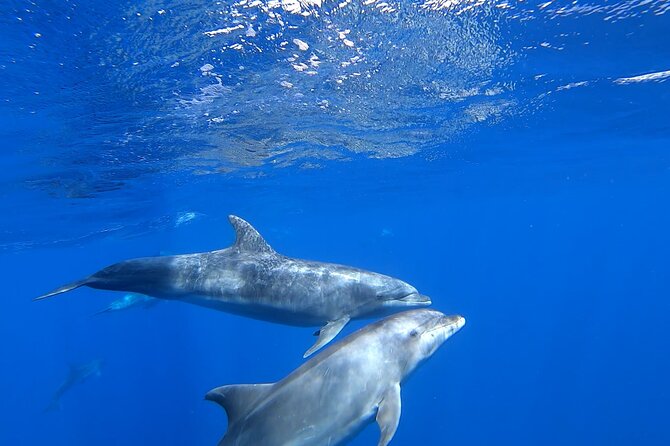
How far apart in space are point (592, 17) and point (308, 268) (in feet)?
28.5

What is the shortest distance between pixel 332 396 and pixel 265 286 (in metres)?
3.43

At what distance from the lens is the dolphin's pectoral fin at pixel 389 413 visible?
237 inches

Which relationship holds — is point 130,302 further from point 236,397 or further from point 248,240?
point 236,397

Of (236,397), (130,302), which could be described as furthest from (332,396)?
(130,302)

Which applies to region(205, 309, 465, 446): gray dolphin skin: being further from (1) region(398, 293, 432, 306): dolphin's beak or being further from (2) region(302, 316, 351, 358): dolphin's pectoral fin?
(1) region(398, 293, 432, 306): dolphin's beak

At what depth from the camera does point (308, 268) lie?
31.7ft

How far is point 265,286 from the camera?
30.2 ft

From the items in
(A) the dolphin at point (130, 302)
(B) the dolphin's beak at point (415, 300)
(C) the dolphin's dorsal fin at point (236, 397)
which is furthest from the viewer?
(A) the dolphin at point (130, 302)

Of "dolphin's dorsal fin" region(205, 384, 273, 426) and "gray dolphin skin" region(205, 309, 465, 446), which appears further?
"dolphin's dorsal fin" region(205, 384, 273, 426)

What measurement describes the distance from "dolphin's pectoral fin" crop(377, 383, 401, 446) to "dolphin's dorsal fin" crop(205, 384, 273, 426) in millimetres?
1587

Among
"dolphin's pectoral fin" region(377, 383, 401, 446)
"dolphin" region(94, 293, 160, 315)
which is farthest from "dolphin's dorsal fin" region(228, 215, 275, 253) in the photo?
"dolphin" region(94, 293, 160, 315)

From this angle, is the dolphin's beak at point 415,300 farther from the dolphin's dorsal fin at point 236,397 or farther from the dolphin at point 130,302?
the dolphin at point 130,302

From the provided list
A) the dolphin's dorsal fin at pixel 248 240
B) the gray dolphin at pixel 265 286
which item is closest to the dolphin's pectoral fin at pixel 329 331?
the gray dolphin at pixel 265 286

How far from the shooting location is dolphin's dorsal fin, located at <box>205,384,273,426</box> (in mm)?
6375
